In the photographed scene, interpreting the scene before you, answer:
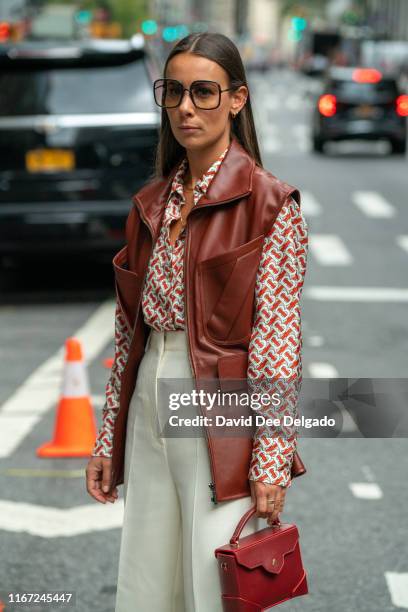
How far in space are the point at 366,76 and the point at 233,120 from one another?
24743mm

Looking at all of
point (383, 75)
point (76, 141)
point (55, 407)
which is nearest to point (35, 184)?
point (76, 141)

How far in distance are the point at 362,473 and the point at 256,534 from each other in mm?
3249


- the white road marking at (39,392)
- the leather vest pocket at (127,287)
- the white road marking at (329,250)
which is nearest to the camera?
the leather vest pocket at (127,287)

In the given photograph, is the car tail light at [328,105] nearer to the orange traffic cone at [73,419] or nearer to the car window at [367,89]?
the car window at [367,89]

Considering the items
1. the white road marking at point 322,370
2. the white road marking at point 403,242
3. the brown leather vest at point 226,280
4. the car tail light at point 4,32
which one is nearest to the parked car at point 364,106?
the car tail light at point 4,32

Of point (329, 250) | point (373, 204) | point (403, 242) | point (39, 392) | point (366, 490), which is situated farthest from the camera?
point (373, 204)

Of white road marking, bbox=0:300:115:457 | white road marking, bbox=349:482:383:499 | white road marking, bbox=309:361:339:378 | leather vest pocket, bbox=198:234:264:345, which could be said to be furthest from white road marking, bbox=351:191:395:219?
leather vest pocket, bbox=198:234:264:345

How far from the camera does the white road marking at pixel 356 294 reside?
38.0 feet

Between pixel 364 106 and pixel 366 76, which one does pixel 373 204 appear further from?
pixel 366 76

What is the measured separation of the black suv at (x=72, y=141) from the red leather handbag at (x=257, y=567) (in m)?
7.28

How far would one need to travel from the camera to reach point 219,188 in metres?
3.25

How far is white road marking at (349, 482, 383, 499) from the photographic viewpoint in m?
6.00

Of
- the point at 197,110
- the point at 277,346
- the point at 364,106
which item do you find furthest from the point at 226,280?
the point at 364,106

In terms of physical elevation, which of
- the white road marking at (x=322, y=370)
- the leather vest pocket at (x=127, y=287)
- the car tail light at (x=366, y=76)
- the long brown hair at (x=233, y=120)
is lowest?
the car tail light at (x=366, y=76)
